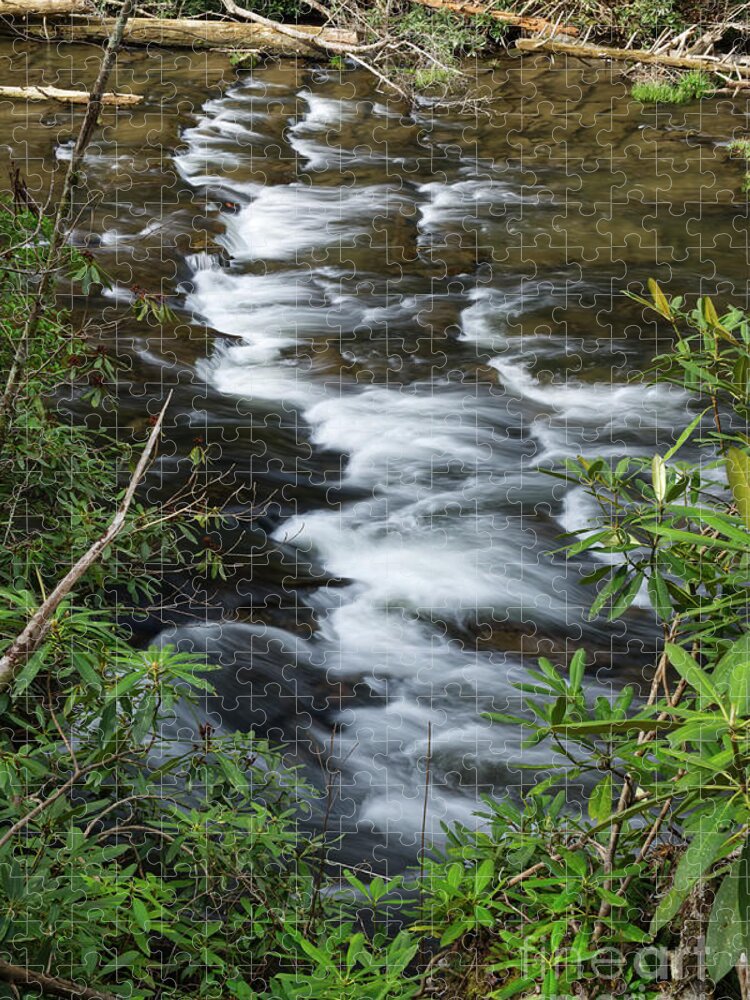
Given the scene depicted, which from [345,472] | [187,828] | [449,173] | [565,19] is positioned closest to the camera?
[187,828]

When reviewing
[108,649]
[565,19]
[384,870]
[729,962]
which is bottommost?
[384,870]

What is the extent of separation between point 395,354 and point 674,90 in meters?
6.92

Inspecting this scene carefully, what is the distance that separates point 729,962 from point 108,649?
1.47m

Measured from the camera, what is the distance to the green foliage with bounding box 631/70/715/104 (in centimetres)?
1161

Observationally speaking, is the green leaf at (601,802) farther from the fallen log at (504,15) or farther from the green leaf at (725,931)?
the fallen log at (504,15)

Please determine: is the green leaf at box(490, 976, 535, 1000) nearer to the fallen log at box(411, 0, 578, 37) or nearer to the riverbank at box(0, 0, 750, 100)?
the riverbank at box(0, 0, 750, 100)

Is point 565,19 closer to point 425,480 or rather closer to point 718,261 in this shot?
point 718,261

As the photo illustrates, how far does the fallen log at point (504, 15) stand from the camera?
1343 centimetres

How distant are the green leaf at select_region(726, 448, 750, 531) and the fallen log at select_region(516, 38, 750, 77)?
12269 mm

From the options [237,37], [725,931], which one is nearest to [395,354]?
[725,931]

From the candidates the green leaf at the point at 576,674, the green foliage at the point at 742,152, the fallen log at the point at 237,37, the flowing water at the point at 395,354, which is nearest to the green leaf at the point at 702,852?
the green leaf at the point at 576,674

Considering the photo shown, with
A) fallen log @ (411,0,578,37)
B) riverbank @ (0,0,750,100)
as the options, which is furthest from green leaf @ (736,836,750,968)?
fallen log @ (411,0,578,37)

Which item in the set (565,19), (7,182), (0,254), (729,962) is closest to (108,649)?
(0,254)

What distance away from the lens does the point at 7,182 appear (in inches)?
309
